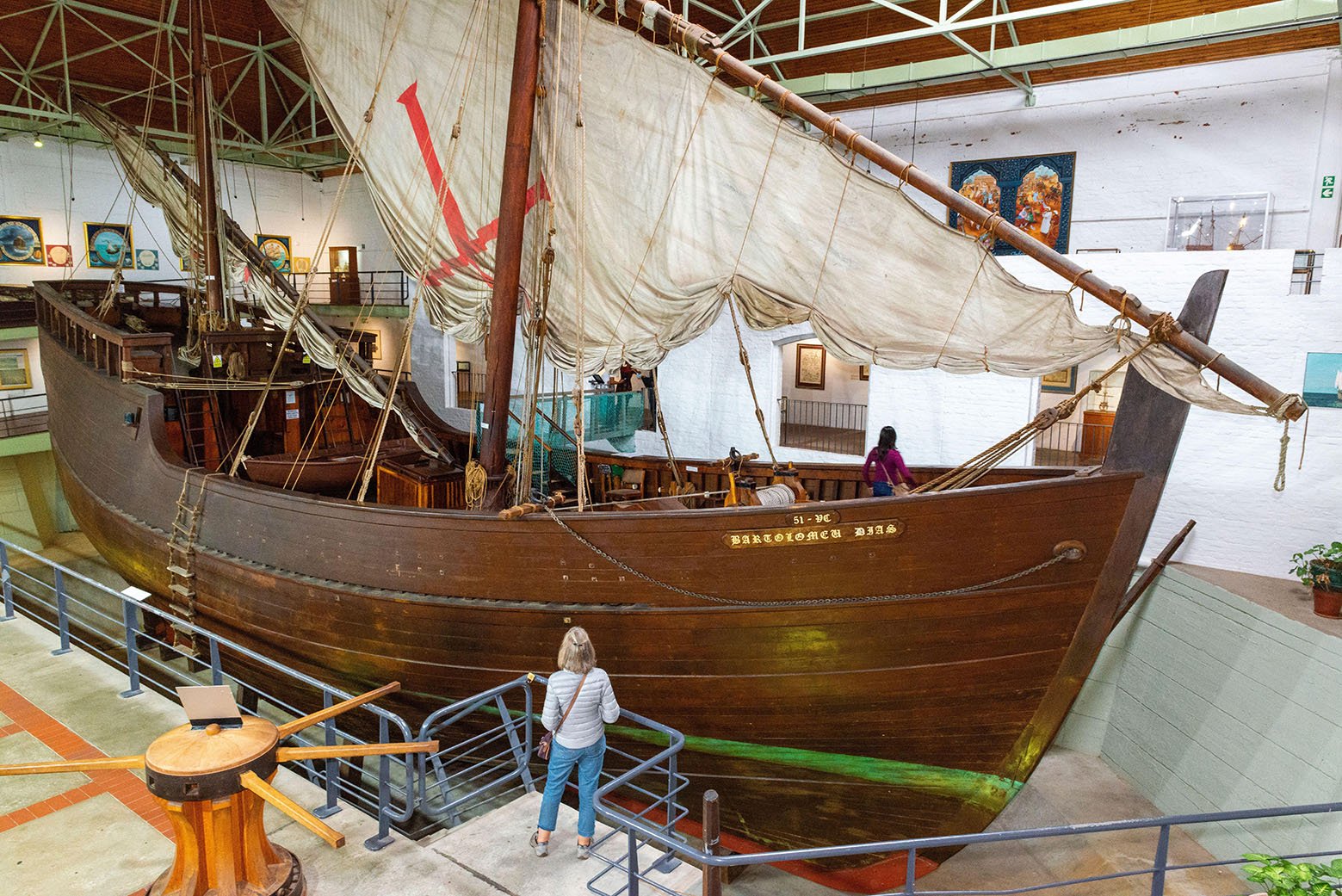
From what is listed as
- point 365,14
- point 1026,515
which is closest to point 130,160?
point 365,14

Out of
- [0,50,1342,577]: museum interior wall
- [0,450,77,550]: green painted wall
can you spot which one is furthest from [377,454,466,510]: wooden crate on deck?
[0,450,77,550]: green painted wall

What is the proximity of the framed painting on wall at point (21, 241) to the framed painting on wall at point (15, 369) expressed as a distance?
1.77m

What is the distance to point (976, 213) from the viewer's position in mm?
5027

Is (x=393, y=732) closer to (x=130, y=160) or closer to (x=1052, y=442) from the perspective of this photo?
(x=130, y=160)

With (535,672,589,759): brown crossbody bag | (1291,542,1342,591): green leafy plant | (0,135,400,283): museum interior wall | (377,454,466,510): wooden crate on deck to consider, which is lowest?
(535,672,589,759): brown crossbody bag

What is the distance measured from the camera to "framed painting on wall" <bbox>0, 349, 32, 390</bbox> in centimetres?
1644

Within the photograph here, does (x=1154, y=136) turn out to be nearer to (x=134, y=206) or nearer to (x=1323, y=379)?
(x=1323, y=379)

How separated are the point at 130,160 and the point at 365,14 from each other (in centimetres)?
481

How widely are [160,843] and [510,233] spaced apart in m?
4.55

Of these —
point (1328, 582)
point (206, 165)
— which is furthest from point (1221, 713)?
point (206, 165)

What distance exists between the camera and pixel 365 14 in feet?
26.2

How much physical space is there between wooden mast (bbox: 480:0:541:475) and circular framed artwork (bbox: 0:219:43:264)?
1456 centimetres

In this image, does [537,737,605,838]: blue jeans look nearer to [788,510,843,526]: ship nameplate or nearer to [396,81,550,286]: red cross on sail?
[788,510,843,526]: ship nameplate

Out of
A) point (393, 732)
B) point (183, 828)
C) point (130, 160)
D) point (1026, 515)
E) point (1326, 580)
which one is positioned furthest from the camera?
point (130, 160)
